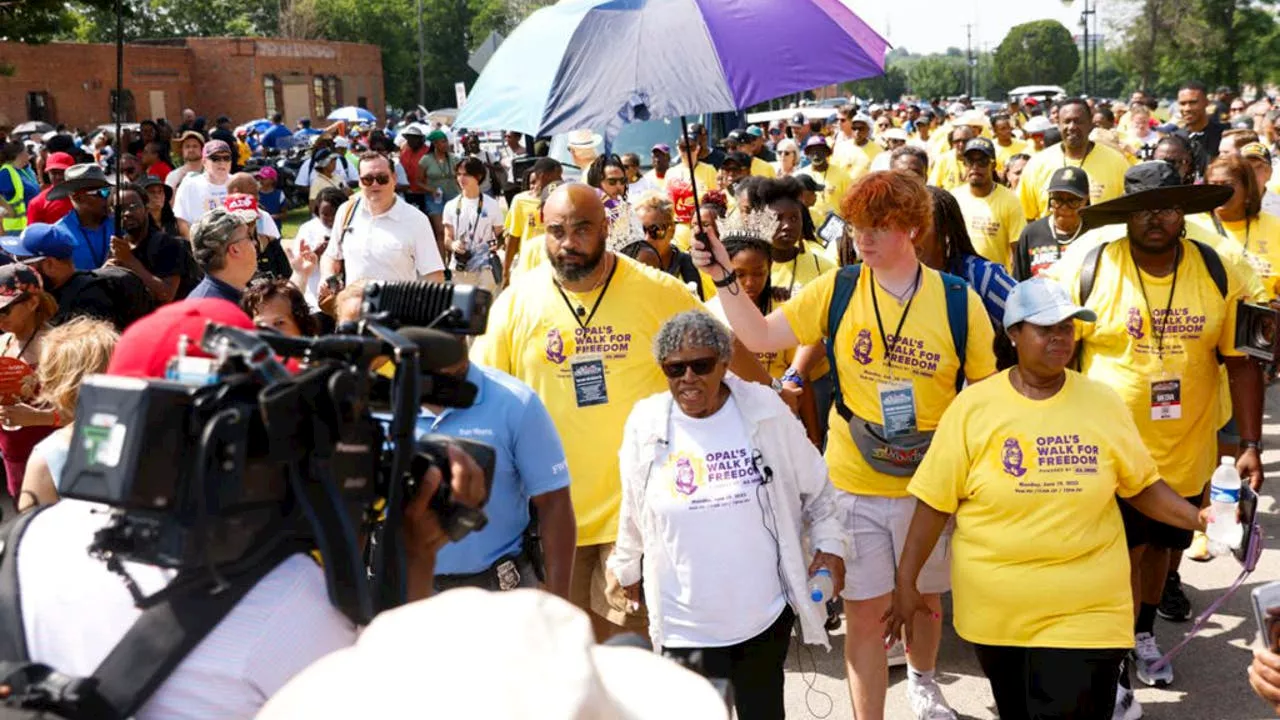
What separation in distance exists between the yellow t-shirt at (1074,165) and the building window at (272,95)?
180ft

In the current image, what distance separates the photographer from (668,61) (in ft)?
15.6

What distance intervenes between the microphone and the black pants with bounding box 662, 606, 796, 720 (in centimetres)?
221

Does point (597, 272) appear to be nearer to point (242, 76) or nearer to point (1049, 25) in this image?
point (242, 76)

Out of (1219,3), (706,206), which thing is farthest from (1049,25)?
(706,206)

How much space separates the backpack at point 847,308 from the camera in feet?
16.2

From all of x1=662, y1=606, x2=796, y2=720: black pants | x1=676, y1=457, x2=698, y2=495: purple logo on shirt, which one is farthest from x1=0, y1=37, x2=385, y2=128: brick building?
x1=662, y1=606, x2=796, y2=720: black pants

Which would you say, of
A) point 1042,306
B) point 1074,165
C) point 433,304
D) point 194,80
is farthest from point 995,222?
point 194,80

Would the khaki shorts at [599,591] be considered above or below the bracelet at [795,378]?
below

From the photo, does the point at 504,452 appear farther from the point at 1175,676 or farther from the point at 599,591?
the point at 1175,676

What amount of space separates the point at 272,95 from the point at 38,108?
51.6 feet

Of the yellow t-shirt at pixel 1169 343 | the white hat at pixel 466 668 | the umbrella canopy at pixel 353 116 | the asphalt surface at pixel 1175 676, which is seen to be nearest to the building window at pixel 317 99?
the umbrella canopy at pixel 353 116

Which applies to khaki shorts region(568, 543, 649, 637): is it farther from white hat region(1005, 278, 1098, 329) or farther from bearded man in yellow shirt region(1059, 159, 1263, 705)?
bearded man in yellow shirt region(1059, 159, 1263, 705)

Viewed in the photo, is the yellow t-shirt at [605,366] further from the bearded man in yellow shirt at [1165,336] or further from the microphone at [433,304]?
the microphone at [433,304]

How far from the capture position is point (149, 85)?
5588 cm
